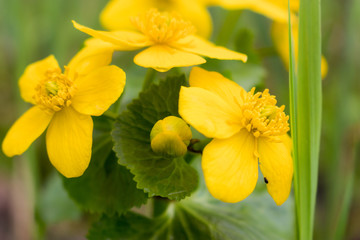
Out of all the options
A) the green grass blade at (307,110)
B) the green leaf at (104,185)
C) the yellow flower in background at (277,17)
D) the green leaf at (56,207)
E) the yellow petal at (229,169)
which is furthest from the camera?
the green leaf at (56,207)

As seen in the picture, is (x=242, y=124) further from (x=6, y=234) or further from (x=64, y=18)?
(x=6, y=234)

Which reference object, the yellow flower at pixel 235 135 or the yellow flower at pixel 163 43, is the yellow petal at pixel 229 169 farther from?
the yellow flower at pixel 163 43

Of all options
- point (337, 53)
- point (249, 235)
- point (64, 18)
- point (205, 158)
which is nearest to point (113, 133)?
point (205, 158)

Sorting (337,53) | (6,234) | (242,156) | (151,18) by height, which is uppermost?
(151,18)

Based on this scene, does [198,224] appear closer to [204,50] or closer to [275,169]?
[275,169]

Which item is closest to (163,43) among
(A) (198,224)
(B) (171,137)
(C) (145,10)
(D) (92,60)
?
(D) (92,60)

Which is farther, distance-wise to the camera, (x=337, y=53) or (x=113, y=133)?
(x=337, y=53)

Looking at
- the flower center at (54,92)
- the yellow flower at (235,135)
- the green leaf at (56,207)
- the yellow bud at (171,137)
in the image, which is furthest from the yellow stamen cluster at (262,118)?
the green leaf at (56,207)
